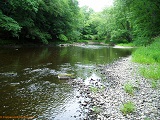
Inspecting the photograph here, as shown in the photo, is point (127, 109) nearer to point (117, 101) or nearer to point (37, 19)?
point (117, 101)

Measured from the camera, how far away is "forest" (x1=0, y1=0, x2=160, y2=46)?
22234 millimetres

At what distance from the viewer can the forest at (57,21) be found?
22.2 m

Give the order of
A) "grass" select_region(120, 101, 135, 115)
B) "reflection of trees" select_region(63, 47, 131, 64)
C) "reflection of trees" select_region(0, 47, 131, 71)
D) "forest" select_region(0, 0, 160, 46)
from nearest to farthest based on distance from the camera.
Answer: "grass" select_region(120, 101, 135, 115) < "reflection of trees" select_region(0, 47, 131, 71) < "reflection of trees" select_region(63, 47, 131, 64) < "forest" select_region(0, 0, 160, 46)

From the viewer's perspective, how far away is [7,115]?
6078 mm

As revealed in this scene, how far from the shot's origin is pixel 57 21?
40.6 metres

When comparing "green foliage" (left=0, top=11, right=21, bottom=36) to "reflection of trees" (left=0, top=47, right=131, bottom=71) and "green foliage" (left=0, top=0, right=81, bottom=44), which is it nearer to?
"green foliage" (left=0, top=0, right=81, bottom=44)

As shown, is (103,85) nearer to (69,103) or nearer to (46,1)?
(69,103)

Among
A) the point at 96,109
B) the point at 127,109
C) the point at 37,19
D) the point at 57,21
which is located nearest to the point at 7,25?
the point at 37,19

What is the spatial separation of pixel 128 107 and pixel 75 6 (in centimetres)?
4834

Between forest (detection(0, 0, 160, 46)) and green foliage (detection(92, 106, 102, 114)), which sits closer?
green foliage (detection(92, 106, 102, 114))

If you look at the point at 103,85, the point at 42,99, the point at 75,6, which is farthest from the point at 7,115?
the point at 75,6

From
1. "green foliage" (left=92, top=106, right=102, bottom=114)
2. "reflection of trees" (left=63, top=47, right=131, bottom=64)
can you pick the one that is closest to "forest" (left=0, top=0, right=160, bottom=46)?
"reflection of trees" (left=63, top=47, right=131, bottom=64)

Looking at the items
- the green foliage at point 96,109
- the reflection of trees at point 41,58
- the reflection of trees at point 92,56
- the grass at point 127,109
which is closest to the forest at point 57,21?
the reflection of trees at point 41,58

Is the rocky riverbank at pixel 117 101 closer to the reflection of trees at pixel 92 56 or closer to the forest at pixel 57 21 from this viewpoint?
the reflection of trees at pixel 92 56
